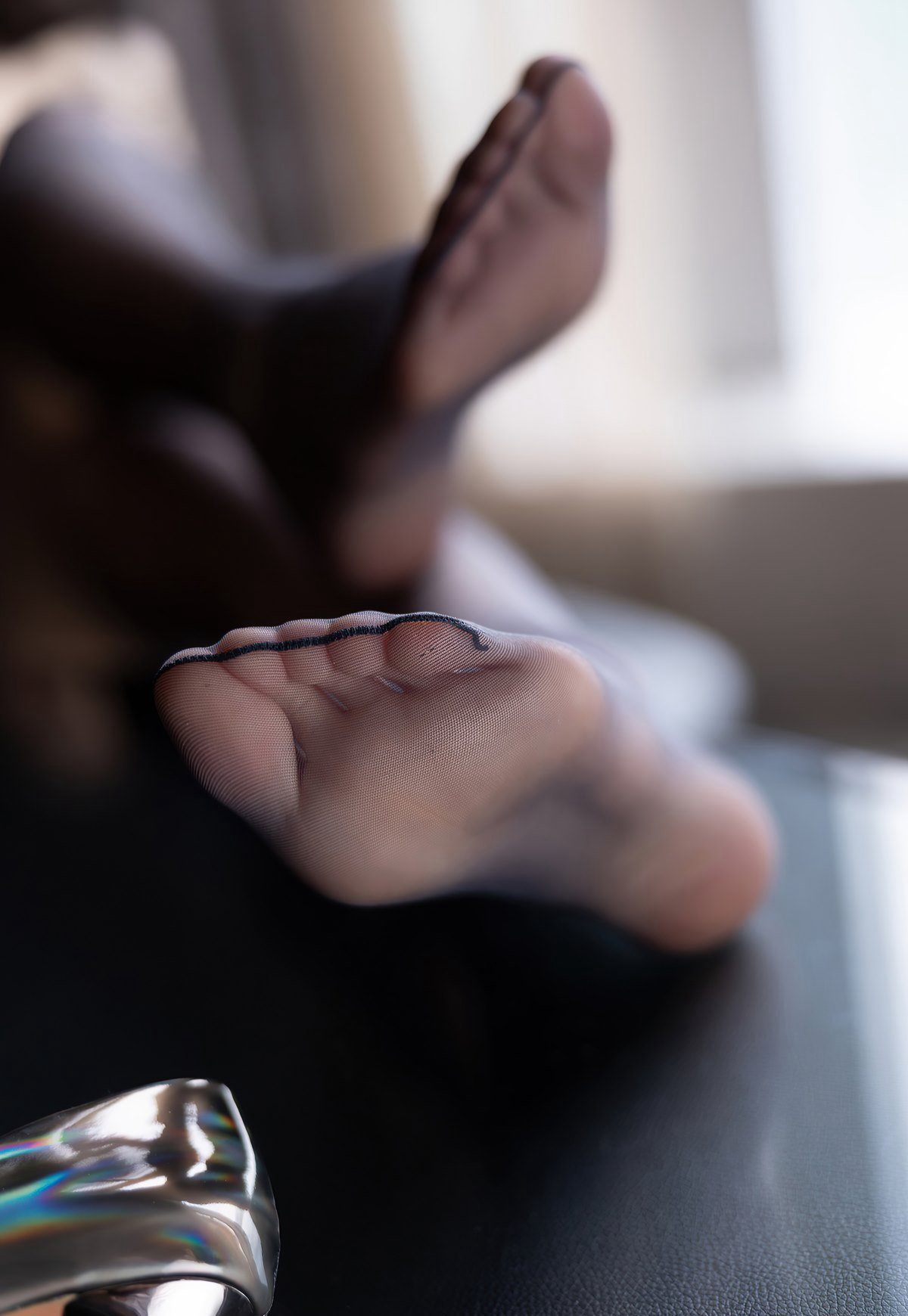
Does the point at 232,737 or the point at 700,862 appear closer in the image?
the point at 232,737

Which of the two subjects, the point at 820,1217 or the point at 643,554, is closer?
the point at 820,1217

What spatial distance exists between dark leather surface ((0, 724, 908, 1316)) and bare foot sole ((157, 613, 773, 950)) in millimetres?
87

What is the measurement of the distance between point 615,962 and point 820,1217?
173 millimetres

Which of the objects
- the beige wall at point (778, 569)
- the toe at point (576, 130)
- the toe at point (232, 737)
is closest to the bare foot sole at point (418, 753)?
the toe at point (232, 737)

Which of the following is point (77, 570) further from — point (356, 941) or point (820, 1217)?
point (820, 1217)

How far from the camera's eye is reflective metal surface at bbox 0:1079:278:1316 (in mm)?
301

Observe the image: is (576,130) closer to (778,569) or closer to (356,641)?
(356,641)

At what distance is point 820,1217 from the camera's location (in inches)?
17.0

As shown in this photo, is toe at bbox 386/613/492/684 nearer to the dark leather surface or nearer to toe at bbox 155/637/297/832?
toe at bbox 155/637/297/832

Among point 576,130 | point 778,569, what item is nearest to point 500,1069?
point 576,130

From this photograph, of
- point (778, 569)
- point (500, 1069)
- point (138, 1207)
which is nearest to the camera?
point (138, 1207)

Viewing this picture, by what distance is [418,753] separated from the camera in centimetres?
41

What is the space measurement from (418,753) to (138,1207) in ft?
0.54

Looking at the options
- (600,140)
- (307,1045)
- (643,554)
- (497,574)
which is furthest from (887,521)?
(307,1045)
